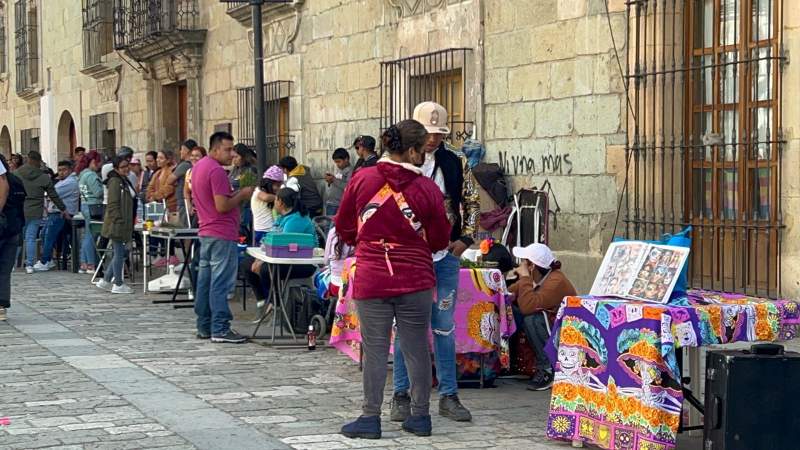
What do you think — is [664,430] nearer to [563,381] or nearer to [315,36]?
[563,381]

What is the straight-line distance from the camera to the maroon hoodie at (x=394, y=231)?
6.88 metres

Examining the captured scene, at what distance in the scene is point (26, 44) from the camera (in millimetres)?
33156

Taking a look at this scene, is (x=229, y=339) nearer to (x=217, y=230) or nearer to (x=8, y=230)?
(x=217, y=230)

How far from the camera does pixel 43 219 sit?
18406mm

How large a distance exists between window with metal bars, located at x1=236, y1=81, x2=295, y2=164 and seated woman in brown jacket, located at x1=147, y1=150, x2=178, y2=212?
1.70m

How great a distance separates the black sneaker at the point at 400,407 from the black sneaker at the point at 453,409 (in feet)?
0.67

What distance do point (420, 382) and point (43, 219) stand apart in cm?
1241

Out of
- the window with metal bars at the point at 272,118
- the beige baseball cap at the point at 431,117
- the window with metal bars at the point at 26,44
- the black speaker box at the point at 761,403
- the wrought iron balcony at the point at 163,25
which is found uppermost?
the window with metal bars at the point at 26,44

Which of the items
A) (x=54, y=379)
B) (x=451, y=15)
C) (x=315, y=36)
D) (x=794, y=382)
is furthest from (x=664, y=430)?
(x=315, y=36)

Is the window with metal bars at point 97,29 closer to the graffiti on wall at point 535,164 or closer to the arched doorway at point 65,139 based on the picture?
the arched doorway at point 65,139

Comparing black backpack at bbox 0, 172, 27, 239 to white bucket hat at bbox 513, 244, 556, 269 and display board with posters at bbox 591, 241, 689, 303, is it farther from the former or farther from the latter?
display board with posters at bbox 591, 241, 689, 303

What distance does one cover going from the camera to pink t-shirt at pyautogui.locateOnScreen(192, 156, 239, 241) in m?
10.5

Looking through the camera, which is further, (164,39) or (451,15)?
(164,39)

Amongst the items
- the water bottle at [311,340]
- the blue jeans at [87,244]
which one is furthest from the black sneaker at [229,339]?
the blue jeans at [87,244]
